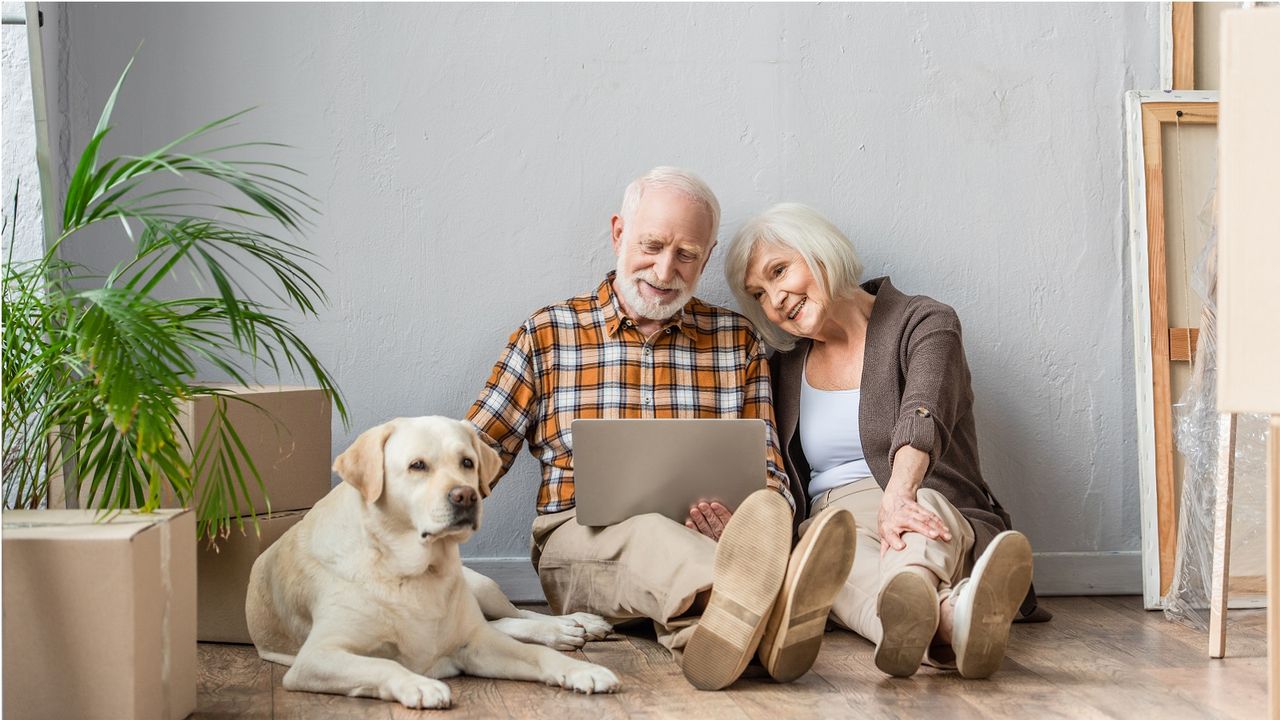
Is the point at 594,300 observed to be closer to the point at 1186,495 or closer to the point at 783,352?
the point at 783,352

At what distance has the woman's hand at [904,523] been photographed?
6.70ft

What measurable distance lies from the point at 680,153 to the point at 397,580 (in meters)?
1.34

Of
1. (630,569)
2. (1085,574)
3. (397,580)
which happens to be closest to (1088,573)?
(1085,574)

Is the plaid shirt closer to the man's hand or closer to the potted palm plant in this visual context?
the man's hand

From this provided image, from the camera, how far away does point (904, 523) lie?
2062mm

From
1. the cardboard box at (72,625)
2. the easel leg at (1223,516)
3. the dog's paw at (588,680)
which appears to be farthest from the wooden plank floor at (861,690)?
the cardboard box at (72,625)

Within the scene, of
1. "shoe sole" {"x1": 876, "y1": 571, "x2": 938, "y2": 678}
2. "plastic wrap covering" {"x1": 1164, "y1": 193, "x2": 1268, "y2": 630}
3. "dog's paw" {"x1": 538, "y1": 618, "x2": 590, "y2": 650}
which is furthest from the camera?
"plastic wrap covering" {"x1": 1164, "y1": 193, "x2": 1268, "y2": 630}

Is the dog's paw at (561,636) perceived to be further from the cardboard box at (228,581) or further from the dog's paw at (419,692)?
the cardboard box at (228,581)

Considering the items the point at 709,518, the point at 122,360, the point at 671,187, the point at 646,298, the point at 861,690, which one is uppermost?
the point at 671,187

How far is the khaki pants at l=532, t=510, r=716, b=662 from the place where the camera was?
2037mm

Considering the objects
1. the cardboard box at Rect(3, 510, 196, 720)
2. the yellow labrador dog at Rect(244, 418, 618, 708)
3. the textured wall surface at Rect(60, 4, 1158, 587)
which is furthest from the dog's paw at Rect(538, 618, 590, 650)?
the cardboard box at Rect(3, 510, 196, 720)

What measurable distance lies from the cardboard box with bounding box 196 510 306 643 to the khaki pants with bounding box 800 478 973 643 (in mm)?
1140

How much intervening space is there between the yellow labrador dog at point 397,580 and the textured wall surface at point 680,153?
74 cm

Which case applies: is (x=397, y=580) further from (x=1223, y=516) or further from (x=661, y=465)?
(x=1223, y=516)
